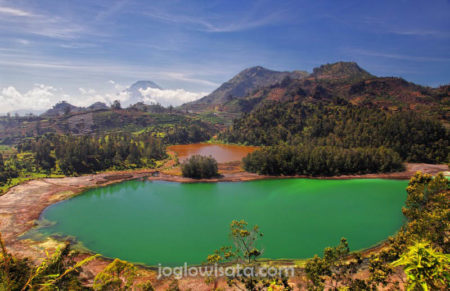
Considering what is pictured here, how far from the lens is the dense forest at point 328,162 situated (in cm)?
6481

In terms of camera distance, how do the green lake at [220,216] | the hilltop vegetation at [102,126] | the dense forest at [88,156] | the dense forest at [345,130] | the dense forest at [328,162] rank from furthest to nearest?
the hilltop vegetation at [102,126], the dense forest at [88,156], the dense forest at [345,130], the dense forest at [328,162], the green lake at [220,216]

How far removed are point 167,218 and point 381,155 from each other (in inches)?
2410

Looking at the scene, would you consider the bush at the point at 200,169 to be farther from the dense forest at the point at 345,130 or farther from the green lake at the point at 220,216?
the dense forest at the point at 345,130

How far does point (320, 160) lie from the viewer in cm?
6475

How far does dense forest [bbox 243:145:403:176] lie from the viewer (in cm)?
6481

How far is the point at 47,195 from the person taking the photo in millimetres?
54156

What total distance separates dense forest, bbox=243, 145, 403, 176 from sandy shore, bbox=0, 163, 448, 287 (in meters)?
2.86

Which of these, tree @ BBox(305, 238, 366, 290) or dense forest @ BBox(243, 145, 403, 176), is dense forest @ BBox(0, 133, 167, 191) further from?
tree @ BBox(305, 238, 366, 290)

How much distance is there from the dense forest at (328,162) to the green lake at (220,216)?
5.29 m

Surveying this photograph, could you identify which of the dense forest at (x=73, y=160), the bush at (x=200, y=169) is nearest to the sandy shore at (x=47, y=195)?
the bush at (x=200, y=169)

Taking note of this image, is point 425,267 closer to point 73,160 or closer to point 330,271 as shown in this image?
point 330,271

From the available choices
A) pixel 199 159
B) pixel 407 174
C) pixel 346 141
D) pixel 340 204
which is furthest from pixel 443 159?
pixel 199 159

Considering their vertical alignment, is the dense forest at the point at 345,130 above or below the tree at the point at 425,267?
above

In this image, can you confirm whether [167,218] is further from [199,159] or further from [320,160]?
[320,160]
